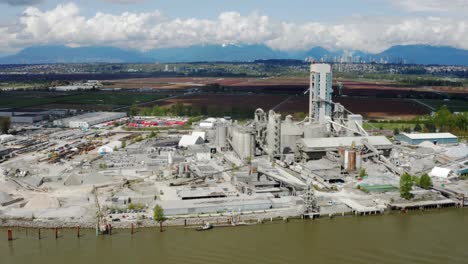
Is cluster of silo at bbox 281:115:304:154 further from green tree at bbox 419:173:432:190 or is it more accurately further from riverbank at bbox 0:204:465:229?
riverbank at bbox 0:204:465:229

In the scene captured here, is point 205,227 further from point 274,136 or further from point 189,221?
point 274,136

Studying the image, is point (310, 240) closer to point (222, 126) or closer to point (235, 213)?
point (235, 213)

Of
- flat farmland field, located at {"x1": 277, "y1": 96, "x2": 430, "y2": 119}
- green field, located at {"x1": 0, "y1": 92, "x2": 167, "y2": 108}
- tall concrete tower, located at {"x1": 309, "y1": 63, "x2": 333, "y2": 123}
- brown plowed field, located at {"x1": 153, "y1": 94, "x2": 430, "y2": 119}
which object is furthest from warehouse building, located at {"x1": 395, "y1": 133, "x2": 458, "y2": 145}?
green field, located at {"x1": 0, "y1": 92, "x2": 167, "y2": 108}

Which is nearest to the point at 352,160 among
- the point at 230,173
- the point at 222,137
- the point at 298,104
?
the point at 230,173

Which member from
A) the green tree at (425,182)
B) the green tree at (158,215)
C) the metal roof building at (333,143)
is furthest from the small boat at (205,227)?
the metal roof building at (333,143)

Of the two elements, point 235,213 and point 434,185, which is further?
point 434,185

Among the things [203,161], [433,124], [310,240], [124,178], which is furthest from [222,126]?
[433,124]
